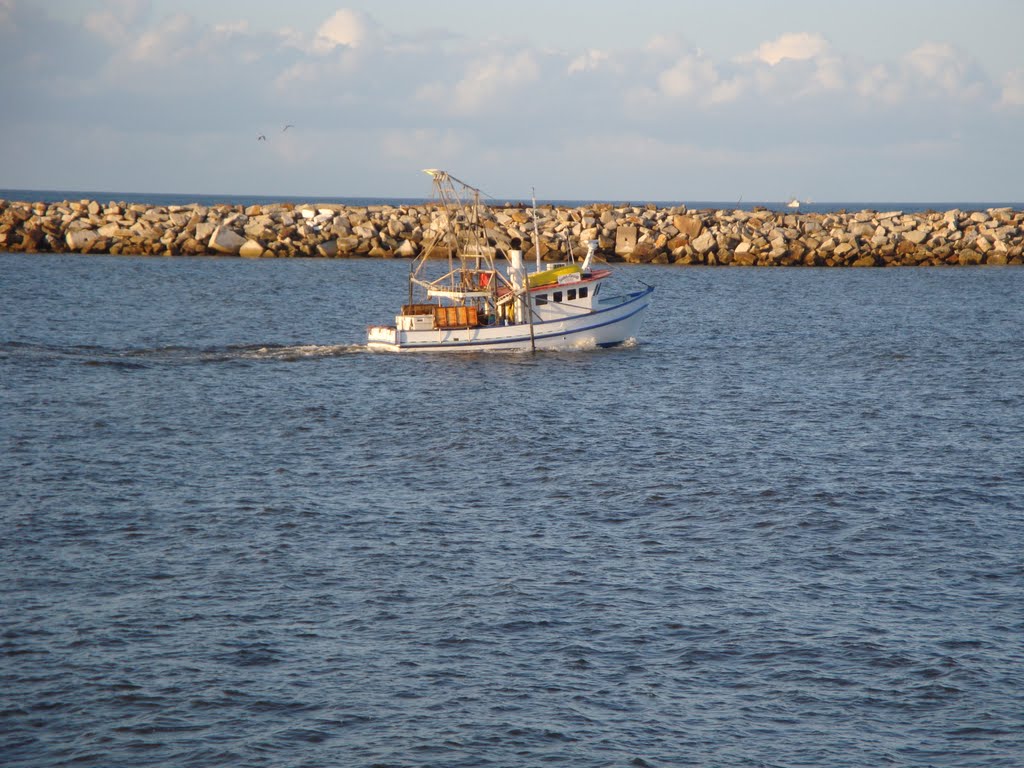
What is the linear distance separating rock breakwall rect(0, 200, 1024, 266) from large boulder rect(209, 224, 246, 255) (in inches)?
3.2

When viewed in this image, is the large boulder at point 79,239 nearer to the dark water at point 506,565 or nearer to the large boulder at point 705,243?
the large boulder at point 705,243

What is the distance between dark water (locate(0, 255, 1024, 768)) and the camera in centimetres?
1545

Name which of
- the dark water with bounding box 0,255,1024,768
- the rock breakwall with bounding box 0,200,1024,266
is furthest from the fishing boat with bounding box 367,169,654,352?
the rock breakwall with bounding box 0,200,1024,266

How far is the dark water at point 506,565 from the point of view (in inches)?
608

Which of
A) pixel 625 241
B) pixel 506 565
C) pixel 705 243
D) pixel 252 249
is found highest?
pixel 625 241

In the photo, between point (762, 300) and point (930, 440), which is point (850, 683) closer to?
point (930, 440)

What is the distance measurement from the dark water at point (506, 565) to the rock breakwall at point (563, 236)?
163ft

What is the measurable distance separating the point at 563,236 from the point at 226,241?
90.5ft

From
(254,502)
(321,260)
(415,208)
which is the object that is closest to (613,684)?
(254,502)

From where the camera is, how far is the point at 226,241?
9456 centimetres

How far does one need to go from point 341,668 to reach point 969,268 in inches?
3436

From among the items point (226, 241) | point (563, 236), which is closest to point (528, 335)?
point (563, 236)

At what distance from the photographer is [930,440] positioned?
32406mm

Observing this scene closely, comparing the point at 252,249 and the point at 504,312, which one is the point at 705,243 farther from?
the point at 504,312
